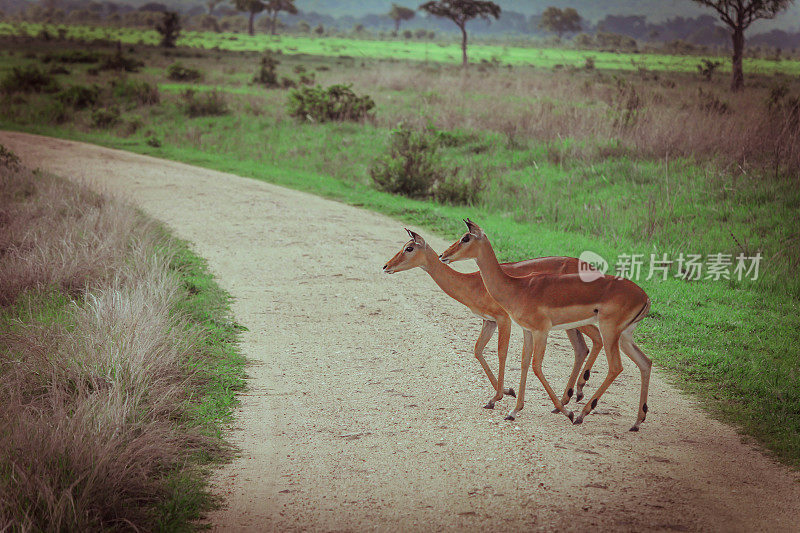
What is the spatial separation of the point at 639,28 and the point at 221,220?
11800cm

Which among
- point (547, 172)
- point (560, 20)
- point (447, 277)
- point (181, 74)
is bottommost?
point (547, 172)

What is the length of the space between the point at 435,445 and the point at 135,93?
28.2m

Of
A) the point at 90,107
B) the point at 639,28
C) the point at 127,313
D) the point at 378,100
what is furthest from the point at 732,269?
the point at 639,28

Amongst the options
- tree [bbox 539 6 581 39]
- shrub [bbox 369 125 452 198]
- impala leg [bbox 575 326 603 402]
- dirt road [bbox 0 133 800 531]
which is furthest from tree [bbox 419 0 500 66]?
tree [bbox 539 6 581 39]

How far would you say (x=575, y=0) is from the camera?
165625 millimetres

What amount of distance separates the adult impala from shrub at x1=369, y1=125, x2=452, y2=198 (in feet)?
39.9

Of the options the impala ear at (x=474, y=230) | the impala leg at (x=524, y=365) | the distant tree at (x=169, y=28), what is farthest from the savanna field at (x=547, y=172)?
the distant tree at (x=169, y=28)

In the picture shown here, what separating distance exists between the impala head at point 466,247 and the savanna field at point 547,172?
8.22 ft

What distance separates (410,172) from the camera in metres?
16.3

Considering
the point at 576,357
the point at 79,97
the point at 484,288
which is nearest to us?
the point at 484,288

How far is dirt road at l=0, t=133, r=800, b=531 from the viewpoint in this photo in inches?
175

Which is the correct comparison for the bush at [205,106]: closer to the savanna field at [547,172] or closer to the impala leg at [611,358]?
the savanna field at [547,172]

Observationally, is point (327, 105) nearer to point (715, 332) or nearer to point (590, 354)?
point (715, 332)

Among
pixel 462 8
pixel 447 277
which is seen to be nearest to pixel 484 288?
pixel 447 277
